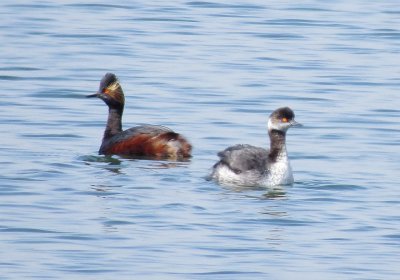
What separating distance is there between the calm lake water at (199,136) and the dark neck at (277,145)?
446 millimetres

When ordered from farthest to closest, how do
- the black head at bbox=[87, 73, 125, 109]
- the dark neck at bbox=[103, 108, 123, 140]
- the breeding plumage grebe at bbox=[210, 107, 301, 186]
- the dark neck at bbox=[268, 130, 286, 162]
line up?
the black head at bbox=[87, 73, 125, 109], the dark neck at bbox=[103, 108, 123, 140], the dark neck at bbox=[268, 130, 286, 162], the breeding plumage grebe at bbox=[210, 107, 301, 186]

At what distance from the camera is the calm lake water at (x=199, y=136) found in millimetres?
13922

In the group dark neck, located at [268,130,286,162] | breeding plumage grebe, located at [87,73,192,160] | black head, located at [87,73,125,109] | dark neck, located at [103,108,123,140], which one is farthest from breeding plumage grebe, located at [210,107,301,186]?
black head, located at [87,73,125,109]

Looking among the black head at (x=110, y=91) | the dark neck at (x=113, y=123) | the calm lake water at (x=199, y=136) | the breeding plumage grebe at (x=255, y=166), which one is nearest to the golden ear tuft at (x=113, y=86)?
the black head at (x=110, y=91)

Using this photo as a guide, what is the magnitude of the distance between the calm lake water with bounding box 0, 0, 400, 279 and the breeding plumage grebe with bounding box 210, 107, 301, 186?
153 mm

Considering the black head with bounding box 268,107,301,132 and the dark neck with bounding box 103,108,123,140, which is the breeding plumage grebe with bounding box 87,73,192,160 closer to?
the dark neck with bounding box 103,108,123,140

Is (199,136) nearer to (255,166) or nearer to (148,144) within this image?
(148,144)

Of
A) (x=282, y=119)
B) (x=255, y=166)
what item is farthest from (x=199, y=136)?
(x=255, y=166)

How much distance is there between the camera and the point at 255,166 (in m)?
17.4

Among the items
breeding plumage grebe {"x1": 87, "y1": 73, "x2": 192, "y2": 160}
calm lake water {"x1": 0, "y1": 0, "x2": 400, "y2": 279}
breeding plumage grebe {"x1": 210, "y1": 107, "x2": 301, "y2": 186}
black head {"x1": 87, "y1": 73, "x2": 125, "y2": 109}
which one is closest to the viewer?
calm lake water {"x1": 0, "y1": 0, "x2": 400, "y2": 279}

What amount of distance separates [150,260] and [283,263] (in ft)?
3.90

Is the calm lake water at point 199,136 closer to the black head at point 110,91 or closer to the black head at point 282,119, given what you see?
the black head at point 110,91

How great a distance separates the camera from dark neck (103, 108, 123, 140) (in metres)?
20.0

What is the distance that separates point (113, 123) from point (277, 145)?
3364 mm
